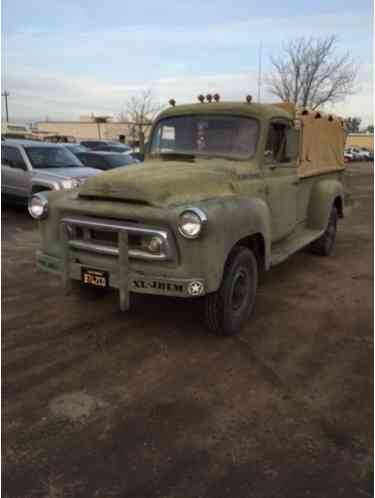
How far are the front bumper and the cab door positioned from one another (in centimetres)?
186

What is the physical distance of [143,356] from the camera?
12.5 ft

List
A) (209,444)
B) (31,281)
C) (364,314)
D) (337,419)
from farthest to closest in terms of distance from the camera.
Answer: (31,281), (364,314), (337,419), (209,444)

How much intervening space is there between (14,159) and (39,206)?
7433 millimetres

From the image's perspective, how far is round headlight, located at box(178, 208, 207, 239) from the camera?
3.43m

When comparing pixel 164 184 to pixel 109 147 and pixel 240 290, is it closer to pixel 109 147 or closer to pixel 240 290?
pixel 240 290

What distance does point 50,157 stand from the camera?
36.6 ft

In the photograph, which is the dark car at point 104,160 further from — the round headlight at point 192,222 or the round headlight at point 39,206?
the round headlight at point 192,222

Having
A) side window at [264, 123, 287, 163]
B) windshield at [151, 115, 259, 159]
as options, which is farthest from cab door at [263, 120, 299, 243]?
windshield at [151, 115, 259, 159]

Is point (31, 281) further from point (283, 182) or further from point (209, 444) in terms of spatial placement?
point (209, 444)

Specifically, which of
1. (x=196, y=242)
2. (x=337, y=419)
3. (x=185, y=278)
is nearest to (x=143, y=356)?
(x=185, y=278)

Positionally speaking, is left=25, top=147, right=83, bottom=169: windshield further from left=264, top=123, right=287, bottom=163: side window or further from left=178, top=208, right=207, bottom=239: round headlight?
left=178, top=208, right=207, bottom=239: round headlight

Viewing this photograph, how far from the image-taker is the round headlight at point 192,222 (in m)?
3.43

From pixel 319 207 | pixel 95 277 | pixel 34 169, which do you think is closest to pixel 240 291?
pixel 95 277

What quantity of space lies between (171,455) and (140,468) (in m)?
0.20
